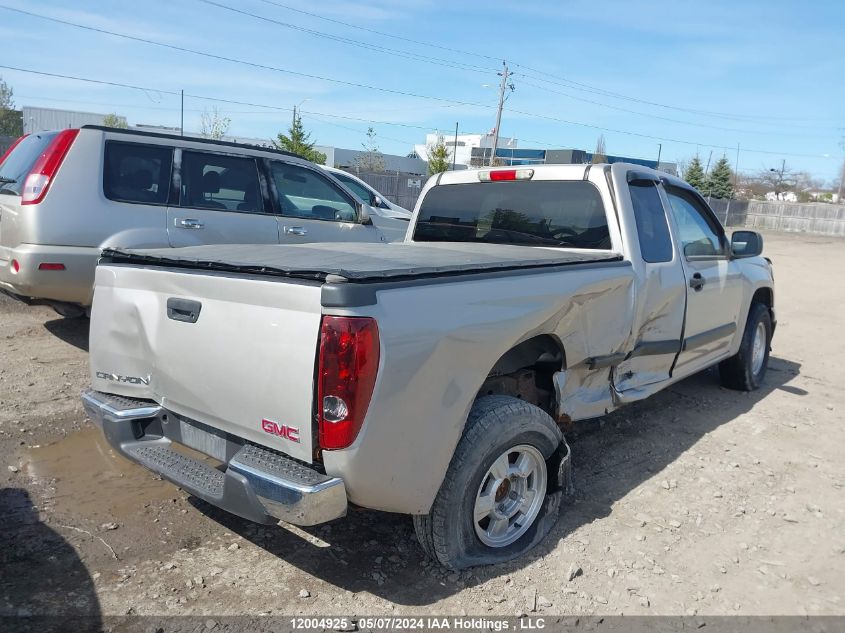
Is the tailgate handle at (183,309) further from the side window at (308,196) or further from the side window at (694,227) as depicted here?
the side window at (308,196)

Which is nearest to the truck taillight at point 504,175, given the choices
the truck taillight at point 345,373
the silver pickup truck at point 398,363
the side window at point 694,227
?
the silver pickup truck at point 398,363

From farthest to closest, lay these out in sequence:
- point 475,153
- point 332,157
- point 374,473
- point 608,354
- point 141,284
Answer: point 475,153
point 332,157
point 608,354
point 141,284
point 374,473

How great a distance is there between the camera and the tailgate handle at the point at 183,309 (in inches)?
110

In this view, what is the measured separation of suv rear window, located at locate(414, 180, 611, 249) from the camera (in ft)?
14.3

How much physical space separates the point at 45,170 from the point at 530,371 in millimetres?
4419

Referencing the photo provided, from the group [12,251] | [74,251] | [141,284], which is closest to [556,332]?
[141,284]

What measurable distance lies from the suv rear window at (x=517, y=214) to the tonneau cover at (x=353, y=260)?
0.35 metres

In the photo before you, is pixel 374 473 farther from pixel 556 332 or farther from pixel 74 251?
pixel 74 251

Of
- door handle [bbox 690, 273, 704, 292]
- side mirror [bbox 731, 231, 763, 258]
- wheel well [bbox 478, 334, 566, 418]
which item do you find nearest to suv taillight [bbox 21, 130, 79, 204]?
wheel well [bbox 478, 334, 566, 418]

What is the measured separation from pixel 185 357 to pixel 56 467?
5.65 feet

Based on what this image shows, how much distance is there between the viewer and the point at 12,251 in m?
5.50

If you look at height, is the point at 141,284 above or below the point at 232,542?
above

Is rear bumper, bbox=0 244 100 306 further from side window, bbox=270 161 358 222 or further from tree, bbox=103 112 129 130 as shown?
tree, bbox=103 112 129 130

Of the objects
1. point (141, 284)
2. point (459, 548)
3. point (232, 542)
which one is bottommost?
point (232, 542)
